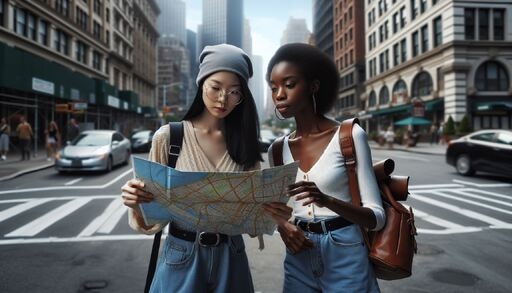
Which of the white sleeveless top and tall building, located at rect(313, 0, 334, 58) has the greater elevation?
tall building, located at rect(313, 0, 334, 58)

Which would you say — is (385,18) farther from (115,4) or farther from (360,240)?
(360,240)

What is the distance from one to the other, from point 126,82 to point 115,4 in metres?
10.7

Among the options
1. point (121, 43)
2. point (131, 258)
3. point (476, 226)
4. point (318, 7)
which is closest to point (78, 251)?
point (131, 258)

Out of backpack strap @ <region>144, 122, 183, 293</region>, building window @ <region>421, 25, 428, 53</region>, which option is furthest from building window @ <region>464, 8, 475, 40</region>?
backpack strap @ <region>144, 122, 183, 293</region>

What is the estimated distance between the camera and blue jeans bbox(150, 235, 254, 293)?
1708 mm

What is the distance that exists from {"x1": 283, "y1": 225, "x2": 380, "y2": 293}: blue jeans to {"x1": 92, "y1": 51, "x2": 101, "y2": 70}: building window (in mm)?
43773

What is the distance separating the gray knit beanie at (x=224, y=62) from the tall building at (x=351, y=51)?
179 ft

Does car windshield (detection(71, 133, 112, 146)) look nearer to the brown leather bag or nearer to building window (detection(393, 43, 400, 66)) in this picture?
the brown leather bag

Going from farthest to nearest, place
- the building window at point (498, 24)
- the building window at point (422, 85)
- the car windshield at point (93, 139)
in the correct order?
the building window at point (422, 85) → the building window at point (498, 24) → the car windshield at point (93, 139)

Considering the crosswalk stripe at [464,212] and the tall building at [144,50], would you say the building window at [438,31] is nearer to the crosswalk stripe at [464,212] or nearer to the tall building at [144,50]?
the crosswalk stripe at [464,212]

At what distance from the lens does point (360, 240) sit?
172 cm

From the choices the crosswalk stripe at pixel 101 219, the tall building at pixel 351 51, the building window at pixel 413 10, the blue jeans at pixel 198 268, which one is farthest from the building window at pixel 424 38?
the blue jeans at pixel 198 268

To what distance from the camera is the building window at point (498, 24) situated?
33.0 meters

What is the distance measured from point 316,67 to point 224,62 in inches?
17.9
